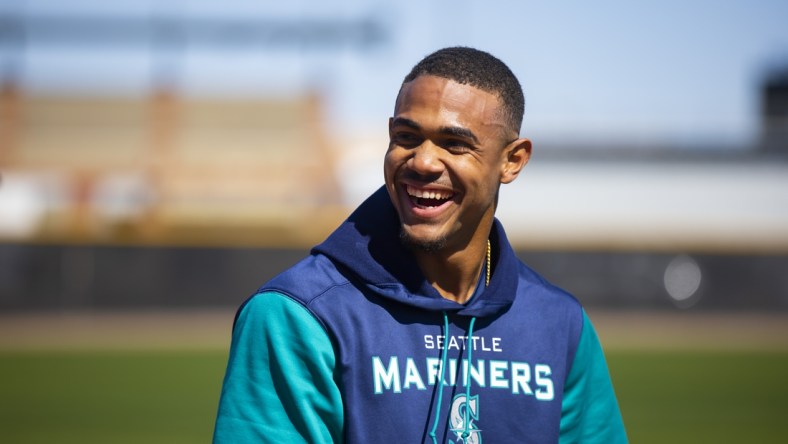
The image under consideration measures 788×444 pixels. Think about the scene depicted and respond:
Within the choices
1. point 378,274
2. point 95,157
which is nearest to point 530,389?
point 378,274

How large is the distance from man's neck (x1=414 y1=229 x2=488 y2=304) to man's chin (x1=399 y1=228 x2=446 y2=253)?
0.06 meters

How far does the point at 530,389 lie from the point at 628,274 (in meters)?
20.0

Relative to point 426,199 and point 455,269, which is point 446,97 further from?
point 455,269

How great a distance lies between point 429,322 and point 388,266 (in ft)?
0.54

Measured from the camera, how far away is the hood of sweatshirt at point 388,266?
2271mm

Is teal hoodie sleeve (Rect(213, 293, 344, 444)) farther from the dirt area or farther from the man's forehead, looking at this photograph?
the dirt area

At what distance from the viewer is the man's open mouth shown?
2336 mm

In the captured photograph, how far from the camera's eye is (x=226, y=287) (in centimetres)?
2119

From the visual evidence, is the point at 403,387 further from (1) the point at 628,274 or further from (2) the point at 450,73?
(1) the point at 628,274

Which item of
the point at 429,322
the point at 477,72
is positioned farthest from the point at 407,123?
the point at 429,322

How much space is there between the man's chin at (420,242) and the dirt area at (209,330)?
558 inches

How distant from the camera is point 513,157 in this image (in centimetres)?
254

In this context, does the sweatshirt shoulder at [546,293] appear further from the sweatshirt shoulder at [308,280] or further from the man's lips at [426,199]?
the sweatshirt shoulder at [308,280]

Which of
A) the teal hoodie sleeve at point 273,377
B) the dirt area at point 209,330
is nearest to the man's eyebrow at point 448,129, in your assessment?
the teal hoodie sleeve at point 273,377
